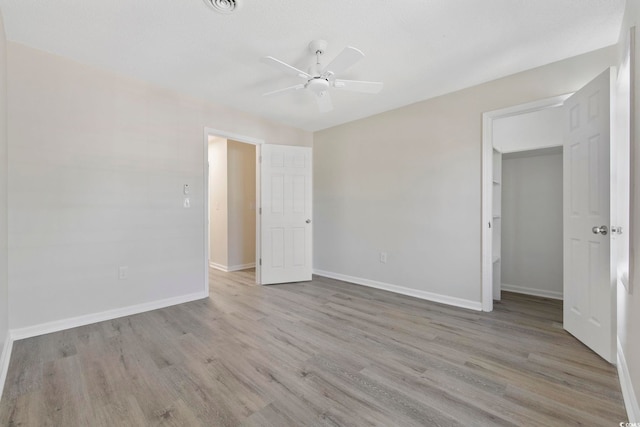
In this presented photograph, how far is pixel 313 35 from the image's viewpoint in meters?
2.06

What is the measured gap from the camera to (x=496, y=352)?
79.4 inches

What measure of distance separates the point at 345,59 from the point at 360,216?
2408mm

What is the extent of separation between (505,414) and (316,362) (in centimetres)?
109

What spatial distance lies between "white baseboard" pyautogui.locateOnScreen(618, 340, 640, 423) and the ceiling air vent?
3.02 metres

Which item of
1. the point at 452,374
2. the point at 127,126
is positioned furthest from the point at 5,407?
the point at 452,374

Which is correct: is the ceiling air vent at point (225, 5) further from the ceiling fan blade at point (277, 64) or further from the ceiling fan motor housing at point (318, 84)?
the ceiling fan motor housing at point (318, 84)

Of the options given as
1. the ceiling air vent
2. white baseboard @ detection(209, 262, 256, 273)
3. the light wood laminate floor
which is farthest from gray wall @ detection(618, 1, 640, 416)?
white baseboard @ detection(209, 262, 256, 273)

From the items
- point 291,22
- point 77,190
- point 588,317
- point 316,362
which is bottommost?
point 316,362

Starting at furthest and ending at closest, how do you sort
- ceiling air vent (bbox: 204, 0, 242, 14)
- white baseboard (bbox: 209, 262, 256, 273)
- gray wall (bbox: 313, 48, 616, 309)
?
white baseboard (bbox: 209, 262, 256, 273) < gray wall (bbox: 313, 48, 616, 309) < ceiling air vent (bbox: 204, 0, 242, 14)

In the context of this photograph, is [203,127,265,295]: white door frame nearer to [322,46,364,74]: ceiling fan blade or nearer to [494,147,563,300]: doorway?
[322,46,364,74]: ceiling fan blade

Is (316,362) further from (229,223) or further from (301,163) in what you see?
(229,223)

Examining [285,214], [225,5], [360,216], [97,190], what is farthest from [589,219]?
[97,190]

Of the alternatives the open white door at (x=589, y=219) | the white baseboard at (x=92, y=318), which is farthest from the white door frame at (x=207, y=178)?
the open white door at (x=589, y=219)

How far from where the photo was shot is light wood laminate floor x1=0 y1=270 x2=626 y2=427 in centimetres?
140
